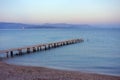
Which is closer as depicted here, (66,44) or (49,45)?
(49,45)

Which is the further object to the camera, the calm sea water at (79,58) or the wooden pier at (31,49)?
the wooden pier at (31,49)

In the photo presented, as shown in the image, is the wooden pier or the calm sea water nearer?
the calm sea water

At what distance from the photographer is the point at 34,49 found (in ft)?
109

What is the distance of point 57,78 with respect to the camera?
12.2 m

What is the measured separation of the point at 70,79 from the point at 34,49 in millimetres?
21578

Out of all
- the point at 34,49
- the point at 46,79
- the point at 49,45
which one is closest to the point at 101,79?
the point at 46,79

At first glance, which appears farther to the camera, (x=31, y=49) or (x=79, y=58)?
(x=31, y=49)

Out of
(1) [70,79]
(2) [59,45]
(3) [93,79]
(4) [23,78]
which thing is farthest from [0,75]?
Result: (2) [59,45]

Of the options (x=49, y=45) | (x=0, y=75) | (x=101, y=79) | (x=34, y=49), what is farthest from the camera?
(x=49, y=45)

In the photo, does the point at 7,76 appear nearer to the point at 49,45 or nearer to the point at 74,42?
the point at 49,45

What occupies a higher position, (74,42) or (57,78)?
(57,78)

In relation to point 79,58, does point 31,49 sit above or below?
below

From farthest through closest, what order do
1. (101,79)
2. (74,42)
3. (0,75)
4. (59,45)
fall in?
(74,42) < (59,45) < (101,79) < (0,75)

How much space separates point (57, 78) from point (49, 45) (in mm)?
26336
